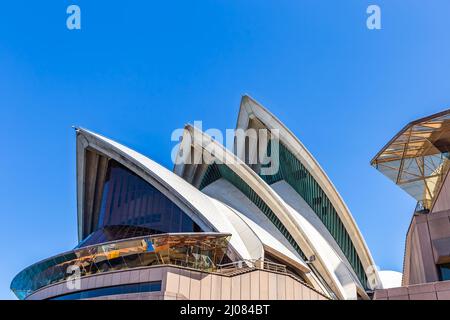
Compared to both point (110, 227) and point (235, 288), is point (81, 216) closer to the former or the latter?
point (110, 227)

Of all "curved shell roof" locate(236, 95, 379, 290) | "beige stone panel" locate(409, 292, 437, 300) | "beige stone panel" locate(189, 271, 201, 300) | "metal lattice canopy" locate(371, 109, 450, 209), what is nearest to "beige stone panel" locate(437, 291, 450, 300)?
"beige stone panel" locate(409, 292, 437, 300)

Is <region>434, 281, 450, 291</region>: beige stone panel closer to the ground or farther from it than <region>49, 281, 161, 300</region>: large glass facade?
closer to the ground

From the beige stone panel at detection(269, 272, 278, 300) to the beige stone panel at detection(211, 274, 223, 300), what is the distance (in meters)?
1.69

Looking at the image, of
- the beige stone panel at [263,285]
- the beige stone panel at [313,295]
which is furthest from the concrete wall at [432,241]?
the beige stone panel at [263,285]

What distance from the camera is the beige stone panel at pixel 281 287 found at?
1597 centimetres

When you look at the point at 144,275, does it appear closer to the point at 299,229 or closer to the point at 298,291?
the point at 298,291

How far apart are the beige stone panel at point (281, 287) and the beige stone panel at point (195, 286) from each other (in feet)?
8.85

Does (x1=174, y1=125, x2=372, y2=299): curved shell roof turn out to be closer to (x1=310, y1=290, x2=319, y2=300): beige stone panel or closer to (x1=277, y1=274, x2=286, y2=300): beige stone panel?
(x1=310, y1=290, x2=319, y2=300): beige stone panel

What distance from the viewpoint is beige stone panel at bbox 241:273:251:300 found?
51.0 ft

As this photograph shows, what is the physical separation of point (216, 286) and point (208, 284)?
0.27m

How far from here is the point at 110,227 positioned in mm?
25078

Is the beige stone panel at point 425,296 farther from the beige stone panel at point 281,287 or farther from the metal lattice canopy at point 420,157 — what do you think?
the beige stone panel at point 281,287
